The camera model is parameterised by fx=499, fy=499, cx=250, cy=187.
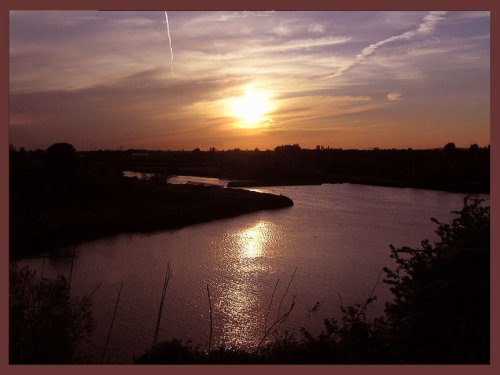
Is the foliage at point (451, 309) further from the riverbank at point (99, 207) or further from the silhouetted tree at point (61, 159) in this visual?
the silhouetted tree at point (61, 159)

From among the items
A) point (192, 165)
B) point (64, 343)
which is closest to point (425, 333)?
point (64, 343)

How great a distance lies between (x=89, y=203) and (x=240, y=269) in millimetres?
11010

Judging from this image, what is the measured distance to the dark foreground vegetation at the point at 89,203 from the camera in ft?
53.6

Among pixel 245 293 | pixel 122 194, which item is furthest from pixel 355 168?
pixel 245 293

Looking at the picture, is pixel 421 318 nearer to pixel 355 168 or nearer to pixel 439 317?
pixel 439 317

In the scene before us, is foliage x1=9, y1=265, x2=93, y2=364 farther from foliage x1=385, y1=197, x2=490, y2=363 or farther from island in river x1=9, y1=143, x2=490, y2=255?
island in river x1=9, y1=143, x2=490, y2=255

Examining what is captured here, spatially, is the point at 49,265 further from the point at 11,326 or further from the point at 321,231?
the point at 321,231

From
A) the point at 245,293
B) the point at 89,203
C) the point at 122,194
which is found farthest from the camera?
the point at 122,194

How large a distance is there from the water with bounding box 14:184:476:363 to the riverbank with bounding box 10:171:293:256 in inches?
41.3

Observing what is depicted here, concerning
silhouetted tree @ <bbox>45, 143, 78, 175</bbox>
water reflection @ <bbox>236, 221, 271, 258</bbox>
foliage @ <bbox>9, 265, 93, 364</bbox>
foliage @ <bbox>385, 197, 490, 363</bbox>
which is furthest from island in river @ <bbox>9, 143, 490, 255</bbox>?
foliage @ <bbox>385, 197, 490, 363</bbox>

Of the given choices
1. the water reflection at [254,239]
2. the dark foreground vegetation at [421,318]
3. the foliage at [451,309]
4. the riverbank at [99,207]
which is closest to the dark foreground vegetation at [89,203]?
the riverbank at [99,207]

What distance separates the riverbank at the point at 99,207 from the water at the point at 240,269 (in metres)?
1.05

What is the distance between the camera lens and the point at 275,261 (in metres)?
13.0

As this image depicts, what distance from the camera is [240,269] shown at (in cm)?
1216
